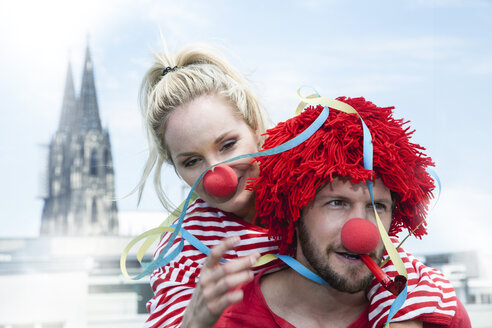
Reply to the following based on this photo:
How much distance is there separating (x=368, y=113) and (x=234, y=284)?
0.38 meters

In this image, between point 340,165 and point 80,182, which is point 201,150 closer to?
point 340,165

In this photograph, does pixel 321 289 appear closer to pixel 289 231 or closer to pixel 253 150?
pixel 289 231

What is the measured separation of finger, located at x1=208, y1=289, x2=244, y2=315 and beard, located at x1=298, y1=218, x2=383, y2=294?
0.21 metres

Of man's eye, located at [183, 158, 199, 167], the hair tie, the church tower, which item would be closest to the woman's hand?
man's eye, located at [183, 158, 199, 167]

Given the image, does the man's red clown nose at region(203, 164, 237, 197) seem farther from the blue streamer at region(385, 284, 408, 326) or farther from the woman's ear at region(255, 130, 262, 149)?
the blue streamer at region(385, 284, 408, 326)

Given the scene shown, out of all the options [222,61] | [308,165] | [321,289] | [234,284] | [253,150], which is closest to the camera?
[234,284]

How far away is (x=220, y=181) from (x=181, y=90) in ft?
0.74

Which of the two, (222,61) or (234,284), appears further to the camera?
(222,61)

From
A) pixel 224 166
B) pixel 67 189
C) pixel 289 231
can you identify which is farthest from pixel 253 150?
pixel 67 189

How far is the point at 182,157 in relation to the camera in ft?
3.79

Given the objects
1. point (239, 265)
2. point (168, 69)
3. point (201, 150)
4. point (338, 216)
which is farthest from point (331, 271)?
point (168, 69)

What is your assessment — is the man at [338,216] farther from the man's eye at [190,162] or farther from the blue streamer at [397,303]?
the man's eye at [190,162]

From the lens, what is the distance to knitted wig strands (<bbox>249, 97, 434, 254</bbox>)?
94 centimetres

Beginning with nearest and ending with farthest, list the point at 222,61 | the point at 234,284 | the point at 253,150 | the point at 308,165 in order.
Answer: the point at 234,284 → the point at 308,165 → the point at 253,150 → the point at 222,61
